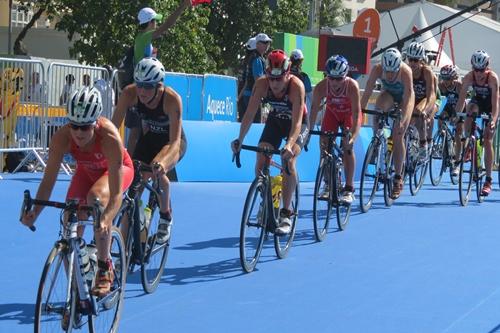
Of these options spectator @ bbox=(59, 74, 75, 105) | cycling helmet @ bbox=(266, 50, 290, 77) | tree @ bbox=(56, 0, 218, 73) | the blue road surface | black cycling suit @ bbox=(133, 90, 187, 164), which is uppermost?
tree @ bbox=(56, 0, 218, 73)

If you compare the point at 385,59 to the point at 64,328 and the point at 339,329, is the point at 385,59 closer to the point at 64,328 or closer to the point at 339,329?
the point at 339,329

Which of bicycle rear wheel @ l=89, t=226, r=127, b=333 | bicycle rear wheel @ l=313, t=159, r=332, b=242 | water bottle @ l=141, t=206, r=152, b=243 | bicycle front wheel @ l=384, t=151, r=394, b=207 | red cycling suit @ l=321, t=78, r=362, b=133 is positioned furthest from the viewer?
bicycle front wheel @ l=384, t=151, r=394, b=207

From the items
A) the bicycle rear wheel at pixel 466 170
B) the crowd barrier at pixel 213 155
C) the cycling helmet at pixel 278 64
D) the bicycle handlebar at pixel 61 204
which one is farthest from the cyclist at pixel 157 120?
the crowd barrier at pixel 213 155

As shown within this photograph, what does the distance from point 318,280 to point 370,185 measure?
5744 millimetres

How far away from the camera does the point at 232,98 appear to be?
21.0 m

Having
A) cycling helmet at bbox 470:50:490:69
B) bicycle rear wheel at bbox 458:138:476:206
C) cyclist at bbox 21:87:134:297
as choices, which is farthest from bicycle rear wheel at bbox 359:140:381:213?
cyclist at bbox 21:87:134:297

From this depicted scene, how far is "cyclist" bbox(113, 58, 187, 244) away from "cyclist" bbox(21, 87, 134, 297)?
127cm

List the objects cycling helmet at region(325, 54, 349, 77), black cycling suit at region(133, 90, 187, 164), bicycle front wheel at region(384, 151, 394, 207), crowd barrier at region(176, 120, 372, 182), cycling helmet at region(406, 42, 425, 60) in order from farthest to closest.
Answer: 1. crowd barrier at region(176, 120, 372, 182)
2. cycling helmet at region(406, 42, 425, 60)
3. bicycle front wheel at region(384, 151, 394, 207)
4. cycling helmet at region(325, 54, 349, 77)
5. black cycling suit at region(133, 90, 187, 164)

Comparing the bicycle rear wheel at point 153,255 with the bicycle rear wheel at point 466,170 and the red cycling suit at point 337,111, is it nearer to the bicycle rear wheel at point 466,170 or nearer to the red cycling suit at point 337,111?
the red cycling suit at point 337,111

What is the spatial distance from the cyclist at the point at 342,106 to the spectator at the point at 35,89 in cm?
516

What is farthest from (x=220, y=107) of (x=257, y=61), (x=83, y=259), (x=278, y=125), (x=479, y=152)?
(x=83, y=259)

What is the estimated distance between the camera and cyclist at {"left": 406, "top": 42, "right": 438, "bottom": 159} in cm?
1589

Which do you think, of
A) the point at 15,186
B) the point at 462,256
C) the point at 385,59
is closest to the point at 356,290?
the point at 462,256

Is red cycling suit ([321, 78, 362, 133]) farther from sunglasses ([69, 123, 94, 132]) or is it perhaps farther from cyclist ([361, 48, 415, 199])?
sunglasses ([69, 123, 94, 132])
